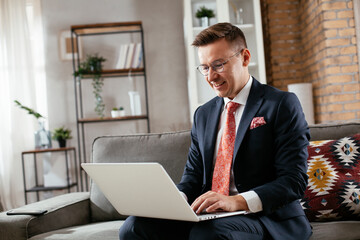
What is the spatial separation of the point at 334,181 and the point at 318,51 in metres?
2.40

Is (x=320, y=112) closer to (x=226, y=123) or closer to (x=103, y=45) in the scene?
(x=103, y=45)

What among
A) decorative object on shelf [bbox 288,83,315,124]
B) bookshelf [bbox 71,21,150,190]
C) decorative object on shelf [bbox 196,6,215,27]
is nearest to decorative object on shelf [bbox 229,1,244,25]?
decorative object on shelf [bbox 196,6,215,27]

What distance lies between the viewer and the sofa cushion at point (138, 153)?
6.98 feet

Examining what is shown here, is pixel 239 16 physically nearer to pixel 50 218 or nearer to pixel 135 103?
pixel 135 103

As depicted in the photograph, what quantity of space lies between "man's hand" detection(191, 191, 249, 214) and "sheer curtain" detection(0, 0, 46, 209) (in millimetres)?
3403

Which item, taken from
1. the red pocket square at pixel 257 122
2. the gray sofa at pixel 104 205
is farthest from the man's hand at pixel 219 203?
the gray sofa at pixel 104 205

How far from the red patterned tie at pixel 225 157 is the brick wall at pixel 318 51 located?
8.08ft

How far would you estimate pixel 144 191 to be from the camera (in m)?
1.27

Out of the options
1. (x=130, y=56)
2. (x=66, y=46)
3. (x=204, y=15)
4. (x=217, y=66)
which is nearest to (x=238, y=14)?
(x=204, y=15)

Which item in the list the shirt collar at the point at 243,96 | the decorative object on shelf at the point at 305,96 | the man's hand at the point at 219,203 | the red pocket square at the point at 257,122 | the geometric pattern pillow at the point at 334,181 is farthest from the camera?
the decorative object on shelf at the point at 305,96

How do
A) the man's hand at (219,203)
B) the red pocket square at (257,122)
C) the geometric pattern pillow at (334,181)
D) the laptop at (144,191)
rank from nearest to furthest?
the laptop at (144,191)
the man's hand at (219,203)
the red pocket square at (257,122)
the geometric pattern pillow at (334,181)

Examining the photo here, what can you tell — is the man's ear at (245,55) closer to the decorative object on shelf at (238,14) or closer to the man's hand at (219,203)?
the man's hand at (219,203)

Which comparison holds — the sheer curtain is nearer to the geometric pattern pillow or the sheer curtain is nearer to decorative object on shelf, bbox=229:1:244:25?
decorative object on shelf, bbox=229:1:244:25

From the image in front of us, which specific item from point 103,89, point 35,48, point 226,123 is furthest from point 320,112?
point 35,48
